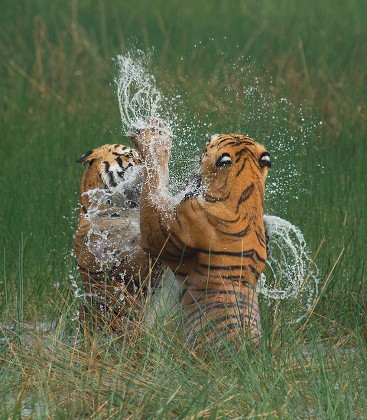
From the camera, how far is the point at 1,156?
6043mm

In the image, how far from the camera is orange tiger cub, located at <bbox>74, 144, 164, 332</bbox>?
3551 millimetres

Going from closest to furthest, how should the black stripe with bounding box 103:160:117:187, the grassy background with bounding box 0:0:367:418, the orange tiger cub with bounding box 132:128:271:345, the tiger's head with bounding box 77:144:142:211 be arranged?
the grassy background with bounding box 0:0:367:418 < the orange tiger cub with bounding box 132:128:271:345 < the tiger's head with bounding box 77:144:142:211 < the black stripe with bounding box 103:160:117:187

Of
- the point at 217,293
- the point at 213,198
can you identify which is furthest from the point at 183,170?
the point at 217,293

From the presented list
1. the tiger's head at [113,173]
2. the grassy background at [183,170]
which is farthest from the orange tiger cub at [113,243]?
the grassy background at [183,170]

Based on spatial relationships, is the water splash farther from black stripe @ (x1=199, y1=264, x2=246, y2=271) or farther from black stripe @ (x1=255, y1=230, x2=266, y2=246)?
black stripe @ (x1=199, y1=264, x2=246, y2=271)

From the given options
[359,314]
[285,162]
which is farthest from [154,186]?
[285,162]

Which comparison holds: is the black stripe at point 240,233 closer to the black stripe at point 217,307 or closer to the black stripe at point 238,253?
the black stripe at point 238,253

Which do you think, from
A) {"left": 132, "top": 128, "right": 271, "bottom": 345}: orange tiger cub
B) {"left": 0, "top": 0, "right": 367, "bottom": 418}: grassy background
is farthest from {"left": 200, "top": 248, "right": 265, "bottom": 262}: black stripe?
{"left": 0, "top": 0, "right": 367, "bottom": 418}: grassy background

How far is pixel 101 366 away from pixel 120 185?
2.79 ft

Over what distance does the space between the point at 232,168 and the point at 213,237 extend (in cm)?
23

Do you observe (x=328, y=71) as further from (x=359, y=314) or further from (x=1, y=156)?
(x=359, y=314)

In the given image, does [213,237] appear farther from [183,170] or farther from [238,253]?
[183,170]

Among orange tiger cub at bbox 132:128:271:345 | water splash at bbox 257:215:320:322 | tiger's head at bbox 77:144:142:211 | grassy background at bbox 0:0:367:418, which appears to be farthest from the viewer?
tiger's head at bbox 77:144:142:211

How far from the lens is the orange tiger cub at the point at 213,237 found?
10.6ft
